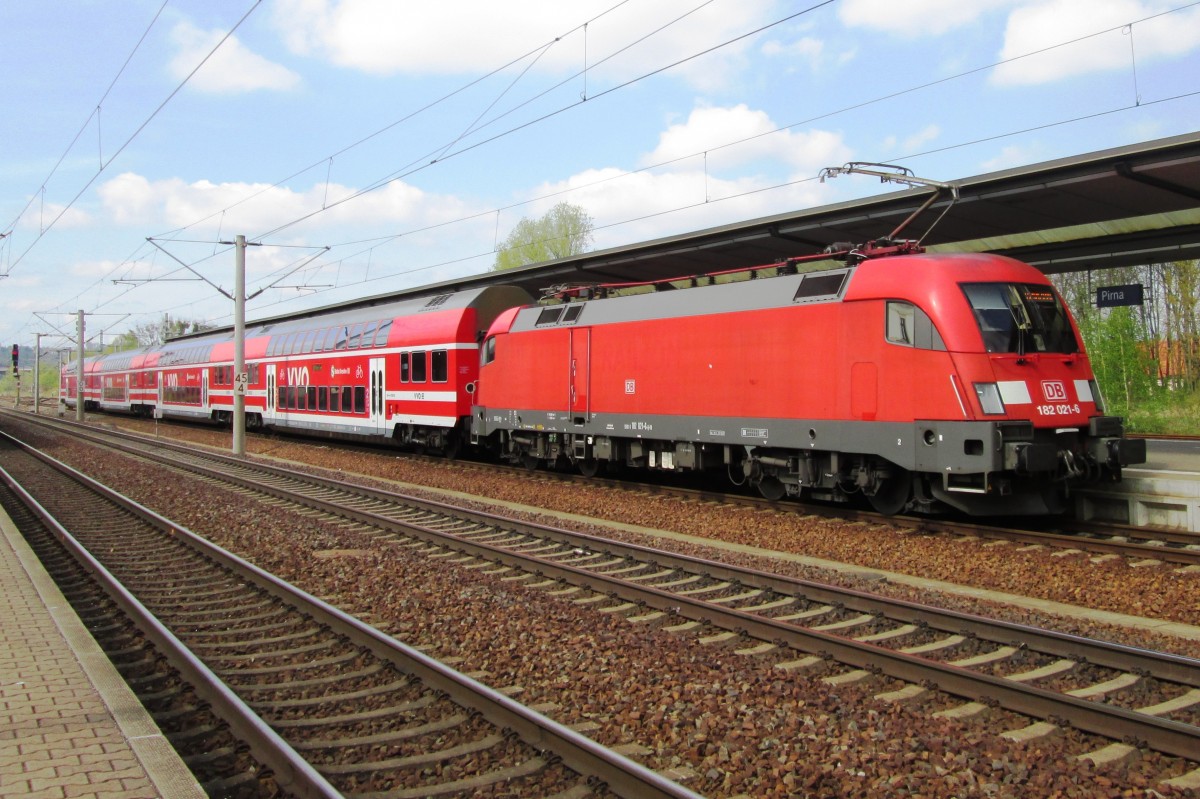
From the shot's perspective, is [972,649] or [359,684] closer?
[359,684]

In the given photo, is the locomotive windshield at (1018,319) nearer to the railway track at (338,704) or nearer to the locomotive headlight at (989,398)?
the locomotive headlight at (989,398)

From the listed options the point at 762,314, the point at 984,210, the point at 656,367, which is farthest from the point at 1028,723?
the point at 984,210

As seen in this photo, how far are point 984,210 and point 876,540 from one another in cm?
776

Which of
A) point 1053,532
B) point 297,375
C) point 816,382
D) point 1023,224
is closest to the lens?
point 1053,532

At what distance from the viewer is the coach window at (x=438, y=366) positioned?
2189cm

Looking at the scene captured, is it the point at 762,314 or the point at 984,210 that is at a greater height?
the point at 984,210

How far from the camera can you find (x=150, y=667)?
679cm

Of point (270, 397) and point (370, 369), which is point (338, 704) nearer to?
point (370, 369)

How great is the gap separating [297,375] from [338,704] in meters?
25.4

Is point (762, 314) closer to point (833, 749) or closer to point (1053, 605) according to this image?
point (1053, 605)

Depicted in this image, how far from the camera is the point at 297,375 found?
29.7 meters

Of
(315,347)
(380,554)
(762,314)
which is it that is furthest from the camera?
(315,347)

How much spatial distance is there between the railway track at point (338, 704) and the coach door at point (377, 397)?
14440 mm

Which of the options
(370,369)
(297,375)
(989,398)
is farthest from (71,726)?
(297,375)
